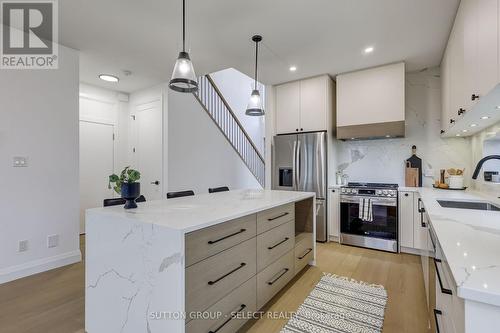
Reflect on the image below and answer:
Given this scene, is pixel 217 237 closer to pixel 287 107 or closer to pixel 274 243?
pixel 274 243

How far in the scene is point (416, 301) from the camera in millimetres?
2182

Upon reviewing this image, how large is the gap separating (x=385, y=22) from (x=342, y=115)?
149 cm

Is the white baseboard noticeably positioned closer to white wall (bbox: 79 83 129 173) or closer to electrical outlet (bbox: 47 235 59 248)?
electrical outlet (bbox: 47 235 59 248)

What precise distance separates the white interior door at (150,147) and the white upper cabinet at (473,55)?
3964 mm

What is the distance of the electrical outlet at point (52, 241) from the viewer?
9.56 ft

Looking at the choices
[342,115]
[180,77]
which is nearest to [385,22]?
[342,115]

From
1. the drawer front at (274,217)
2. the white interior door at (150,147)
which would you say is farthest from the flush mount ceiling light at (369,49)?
the white interior door at (150,147)

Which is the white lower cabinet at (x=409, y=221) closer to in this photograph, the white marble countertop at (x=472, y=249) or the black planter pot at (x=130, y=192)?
the white marble countertop at (x=472, y=249)

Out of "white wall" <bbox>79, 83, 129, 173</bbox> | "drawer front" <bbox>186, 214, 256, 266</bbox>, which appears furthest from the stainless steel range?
"white wall" <bbox>79, 83, 129, 173</bbox>

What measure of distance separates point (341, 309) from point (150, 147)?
3810 millimetres

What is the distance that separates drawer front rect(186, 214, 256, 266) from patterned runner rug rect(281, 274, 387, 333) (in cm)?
80

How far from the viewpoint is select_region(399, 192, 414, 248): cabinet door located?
3.33 metres

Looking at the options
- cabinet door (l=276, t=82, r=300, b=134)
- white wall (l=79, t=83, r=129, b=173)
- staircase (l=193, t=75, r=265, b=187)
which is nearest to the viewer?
cabinet door (l=276, t=82, r=300, b=134)

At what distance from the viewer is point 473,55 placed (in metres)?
1.71
